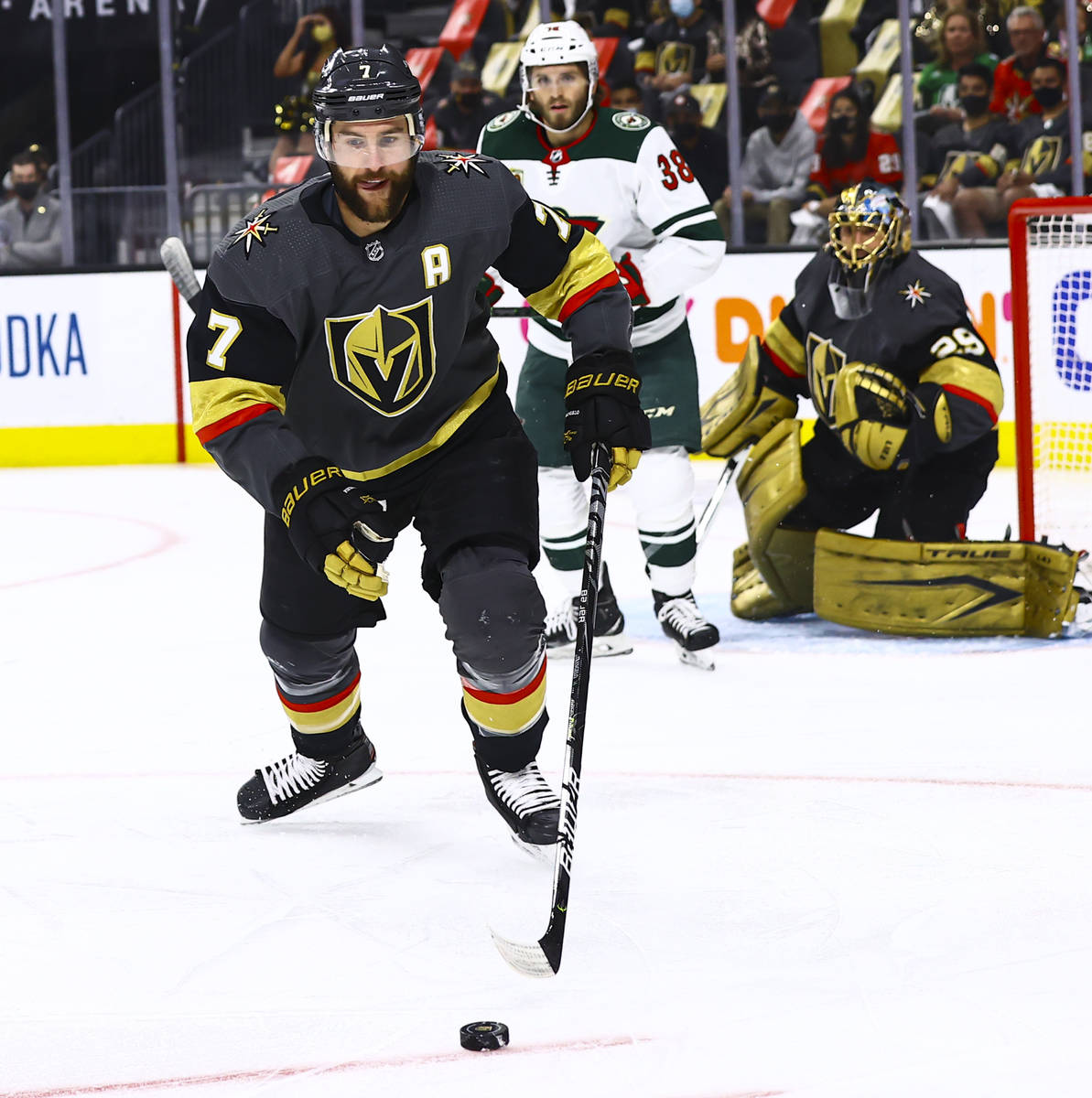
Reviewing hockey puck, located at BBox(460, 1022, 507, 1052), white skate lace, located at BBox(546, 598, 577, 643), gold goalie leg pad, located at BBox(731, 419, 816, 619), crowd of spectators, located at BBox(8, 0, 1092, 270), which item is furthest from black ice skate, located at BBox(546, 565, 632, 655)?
crowd of spectators, located at BBox(8, 0, 1092, 270)

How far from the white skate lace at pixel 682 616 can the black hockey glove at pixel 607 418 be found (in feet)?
4.11

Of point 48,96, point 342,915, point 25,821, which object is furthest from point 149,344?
point 342,915

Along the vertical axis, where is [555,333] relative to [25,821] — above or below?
above

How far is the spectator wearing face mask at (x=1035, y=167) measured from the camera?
718 centimetres

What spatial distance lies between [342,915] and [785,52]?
652 centimetres

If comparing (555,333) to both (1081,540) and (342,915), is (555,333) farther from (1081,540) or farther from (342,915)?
(342,915)

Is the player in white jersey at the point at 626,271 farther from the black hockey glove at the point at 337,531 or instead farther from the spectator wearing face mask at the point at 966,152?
the spectator wearing face mask at the point at 966,152

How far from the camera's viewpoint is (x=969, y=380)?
368 cm

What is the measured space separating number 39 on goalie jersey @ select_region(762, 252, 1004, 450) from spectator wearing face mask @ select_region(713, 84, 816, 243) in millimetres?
3401

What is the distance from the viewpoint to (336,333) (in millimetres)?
2146

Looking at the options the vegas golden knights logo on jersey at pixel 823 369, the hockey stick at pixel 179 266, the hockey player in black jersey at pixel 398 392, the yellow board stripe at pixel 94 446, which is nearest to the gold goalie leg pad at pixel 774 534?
the vegas golden knights logo on jersey at pixel 823 369

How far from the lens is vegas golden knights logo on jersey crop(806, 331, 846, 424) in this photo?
380 cm

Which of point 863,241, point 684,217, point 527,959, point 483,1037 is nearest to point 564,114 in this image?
point 684,217

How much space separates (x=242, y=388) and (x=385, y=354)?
18cm
